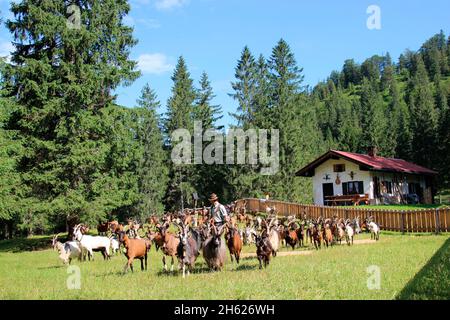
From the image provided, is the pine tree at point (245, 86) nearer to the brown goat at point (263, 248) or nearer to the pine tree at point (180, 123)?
the pine tree at point (180, 123)

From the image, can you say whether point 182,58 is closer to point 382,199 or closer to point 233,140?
point 233,140

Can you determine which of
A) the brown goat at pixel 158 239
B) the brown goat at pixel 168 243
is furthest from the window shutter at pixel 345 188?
the brown goat at pixel 168 243

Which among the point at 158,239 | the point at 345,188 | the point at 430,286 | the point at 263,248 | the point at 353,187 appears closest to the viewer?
the point at 430,286

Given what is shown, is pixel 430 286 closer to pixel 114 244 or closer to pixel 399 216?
pixel 114 244

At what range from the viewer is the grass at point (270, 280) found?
9148 millimetres

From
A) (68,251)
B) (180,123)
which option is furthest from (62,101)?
(180,123)

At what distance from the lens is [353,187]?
4138 cm

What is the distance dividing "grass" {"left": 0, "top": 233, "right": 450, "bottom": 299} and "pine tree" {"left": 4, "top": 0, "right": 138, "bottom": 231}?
9.42 metres

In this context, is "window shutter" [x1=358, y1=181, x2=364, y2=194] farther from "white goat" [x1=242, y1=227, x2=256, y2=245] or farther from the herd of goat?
"white goat" [x1=242, y1=227, x2=256, y2=245]

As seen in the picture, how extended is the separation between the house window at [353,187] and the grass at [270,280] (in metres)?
24.6

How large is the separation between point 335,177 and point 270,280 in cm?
3285

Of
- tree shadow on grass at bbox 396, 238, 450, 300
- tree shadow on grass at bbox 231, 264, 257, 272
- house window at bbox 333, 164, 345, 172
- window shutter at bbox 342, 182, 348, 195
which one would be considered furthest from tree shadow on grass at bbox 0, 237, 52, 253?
window shutter at bbox 342, 182, 348, 195

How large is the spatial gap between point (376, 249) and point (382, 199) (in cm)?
2517

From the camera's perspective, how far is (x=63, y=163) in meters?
25.7
